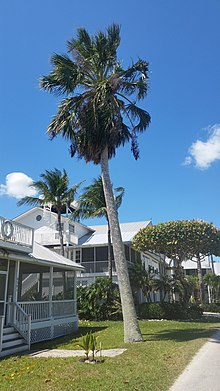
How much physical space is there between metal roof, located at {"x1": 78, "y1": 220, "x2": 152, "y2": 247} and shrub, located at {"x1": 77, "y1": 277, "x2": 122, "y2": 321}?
23.2 ft

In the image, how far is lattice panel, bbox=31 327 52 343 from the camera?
14.0m

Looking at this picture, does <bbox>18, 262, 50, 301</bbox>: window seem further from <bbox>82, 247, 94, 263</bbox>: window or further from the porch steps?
<bbox>82, 247, 94, 263</bbox>: window

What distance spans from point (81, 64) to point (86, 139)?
3.30 meters

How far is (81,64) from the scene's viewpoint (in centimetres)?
1505

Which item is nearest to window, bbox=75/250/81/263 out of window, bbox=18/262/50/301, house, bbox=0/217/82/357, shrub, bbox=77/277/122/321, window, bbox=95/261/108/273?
window, bbox=95/261/108/273

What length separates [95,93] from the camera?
48.6 feet

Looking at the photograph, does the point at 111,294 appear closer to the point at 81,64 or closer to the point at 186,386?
the point at 81,64

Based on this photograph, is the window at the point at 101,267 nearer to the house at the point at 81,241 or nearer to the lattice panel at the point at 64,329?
the house at the point at 81,241

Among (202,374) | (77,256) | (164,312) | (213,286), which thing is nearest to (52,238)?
(77,256)

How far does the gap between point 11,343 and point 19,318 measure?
1399mm

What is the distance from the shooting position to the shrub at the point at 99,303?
940 inches

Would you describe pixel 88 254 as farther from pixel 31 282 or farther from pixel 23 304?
pixel 23 304

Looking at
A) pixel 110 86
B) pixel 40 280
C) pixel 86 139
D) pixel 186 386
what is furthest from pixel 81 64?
pixel 186 386

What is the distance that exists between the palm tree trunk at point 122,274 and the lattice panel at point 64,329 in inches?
169
